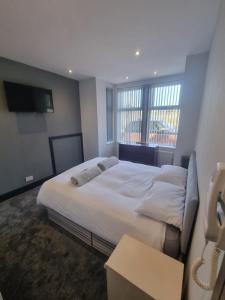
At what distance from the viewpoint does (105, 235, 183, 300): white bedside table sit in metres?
0.81

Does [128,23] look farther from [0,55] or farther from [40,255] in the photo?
[40,255]

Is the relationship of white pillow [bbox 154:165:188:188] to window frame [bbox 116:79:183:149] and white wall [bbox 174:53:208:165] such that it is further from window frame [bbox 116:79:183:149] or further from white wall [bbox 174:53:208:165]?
window frame [bbox 116:79:183:149]

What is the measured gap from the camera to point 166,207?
50.5 inches

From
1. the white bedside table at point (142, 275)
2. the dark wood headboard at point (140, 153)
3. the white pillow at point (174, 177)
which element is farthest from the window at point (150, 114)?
the white bedside table at point (142, 275)

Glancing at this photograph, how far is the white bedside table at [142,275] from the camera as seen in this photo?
81 cm

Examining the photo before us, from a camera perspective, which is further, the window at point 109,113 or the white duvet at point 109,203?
the window at point 109,113

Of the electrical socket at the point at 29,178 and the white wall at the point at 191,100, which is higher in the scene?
the white wall at the point at 191,100

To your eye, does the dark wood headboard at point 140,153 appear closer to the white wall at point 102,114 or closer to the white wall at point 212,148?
the white wall at point 102,114

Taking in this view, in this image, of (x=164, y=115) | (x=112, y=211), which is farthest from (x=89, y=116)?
(x=112, y=211)

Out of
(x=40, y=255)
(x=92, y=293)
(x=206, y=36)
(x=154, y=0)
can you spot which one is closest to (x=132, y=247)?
(x=92, y=293)

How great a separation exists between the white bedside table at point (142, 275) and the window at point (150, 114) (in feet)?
10.5

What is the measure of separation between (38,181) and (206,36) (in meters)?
4.01

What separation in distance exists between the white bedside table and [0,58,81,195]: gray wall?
104 inches

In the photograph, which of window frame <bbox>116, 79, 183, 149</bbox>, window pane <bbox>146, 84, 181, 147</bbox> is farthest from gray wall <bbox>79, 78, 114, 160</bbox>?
window pane <bbox>146, 84, 181, 147</bbox>
